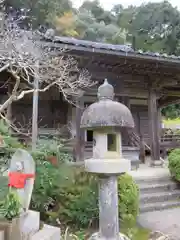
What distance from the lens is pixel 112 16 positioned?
3550 centimetres

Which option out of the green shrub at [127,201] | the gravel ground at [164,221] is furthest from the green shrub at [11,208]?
the gravel ground at [164,221]

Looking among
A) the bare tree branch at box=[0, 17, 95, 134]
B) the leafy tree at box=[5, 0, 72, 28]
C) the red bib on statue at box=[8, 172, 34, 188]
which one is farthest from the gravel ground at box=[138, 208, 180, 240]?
the leafy tree at box=[5, 0, 72, 28]

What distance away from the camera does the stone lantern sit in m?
3.52

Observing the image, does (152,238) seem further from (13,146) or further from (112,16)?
(112,16)

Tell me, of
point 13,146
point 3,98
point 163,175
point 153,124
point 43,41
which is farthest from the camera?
point 3,98

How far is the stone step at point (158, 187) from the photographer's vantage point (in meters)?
6.23

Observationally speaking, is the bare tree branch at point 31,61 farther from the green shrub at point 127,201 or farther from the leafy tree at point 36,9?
the leafy tree at point 36,9

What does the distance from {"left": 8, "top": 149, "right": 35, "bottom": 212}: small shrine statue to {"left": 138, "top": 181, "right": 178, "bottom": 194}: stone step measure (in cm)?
361

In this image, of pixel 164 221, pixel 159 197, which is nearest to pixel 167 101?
pixel 159 197

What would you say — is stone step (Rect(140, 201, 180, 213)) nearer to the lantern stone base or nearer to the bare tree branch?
the lantern stone base

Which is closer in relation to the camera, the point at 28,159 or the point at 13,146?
the point at 28,159

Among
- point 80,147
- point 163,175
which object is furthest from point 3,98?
point 163,175

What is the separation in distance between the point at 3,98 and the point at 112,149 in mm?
7316

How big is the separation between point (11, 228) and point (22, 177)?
62 cm
